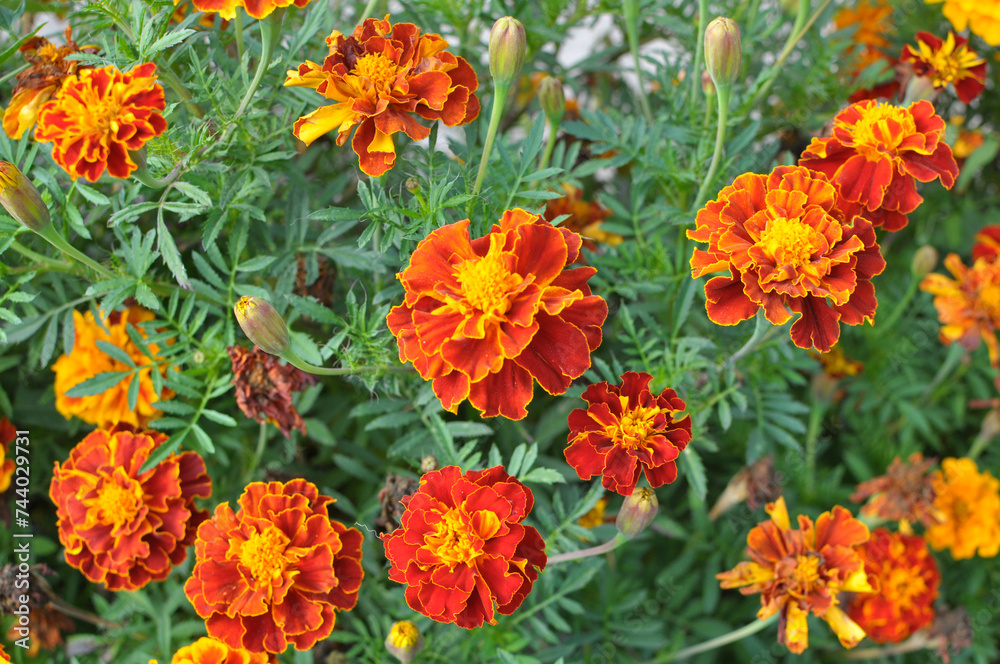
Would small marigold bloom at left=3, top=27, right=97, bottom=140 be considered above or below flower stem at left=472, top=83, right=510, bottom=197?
above

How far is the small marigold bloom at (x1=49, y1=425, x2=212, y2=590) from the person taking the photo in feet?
2.49

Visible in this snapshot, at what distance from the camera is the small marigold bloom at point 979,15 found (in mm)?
1025

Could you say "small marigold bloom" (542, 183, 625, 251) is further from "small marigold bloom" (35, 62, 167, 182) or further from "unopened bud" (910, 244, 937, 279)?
"small marigold bloom" (35, 62, 167, 182)

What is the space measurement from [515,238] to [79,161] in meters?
0.37

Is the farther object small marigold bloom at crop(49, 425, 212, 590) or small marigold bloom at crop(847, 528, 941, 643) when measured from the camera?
small marigold bloom at crop(847, 528, 941, 643)

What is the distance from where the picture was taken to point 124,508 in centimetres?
76

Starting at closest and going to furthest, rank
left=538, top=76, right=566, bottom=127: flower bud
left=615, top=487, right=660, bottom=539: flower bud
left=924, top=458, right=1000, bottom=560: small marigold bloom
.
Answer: left=615, top=487, right=660, bottom=539: flower bud < left=538, top=76, right=566, bottom=127: flower bud < left=924, top=458, right=1000, bottom=560: small marigold bloom

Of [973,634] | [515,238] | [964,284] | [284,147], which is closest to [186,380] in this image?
[284,147]

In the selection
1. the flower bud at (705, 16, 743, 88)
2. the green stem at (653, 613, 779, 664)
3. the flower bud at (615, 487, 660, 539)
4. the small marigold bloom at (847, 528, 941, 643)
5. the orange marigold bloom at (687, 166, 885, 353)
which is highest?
the flower bud at (705, 16, 743, 88)

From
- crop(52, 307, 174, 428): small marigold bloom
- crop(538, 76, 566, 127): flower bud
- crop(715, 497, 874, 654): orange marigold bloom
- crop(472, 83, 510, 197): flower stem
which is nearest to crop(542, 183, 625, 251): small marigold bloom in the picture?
crop(538, 76, 566, 127): flower bud

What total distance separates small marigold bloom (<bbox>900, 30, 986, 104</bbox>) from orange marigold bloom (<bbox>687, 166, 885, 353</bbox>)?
1.22ft

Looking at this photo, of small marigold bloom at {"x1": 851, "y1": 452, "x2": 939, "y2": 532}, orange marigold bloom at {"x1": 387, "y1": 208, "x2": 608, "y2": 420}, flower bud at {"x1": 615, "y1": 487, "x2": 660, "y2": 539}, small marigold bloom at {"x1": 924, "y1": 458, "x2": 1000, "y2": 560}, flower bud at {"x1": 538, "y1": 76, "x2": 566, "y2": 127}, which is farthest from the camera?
small marigold bloom at {"x1": 924, "y1": 458, "x2": 1000, "y2": 560}

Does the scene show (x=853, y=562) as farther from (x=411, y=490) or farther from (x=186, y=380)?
(x=186, y=380)

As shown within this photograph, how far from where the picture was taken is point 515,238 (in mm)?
577
